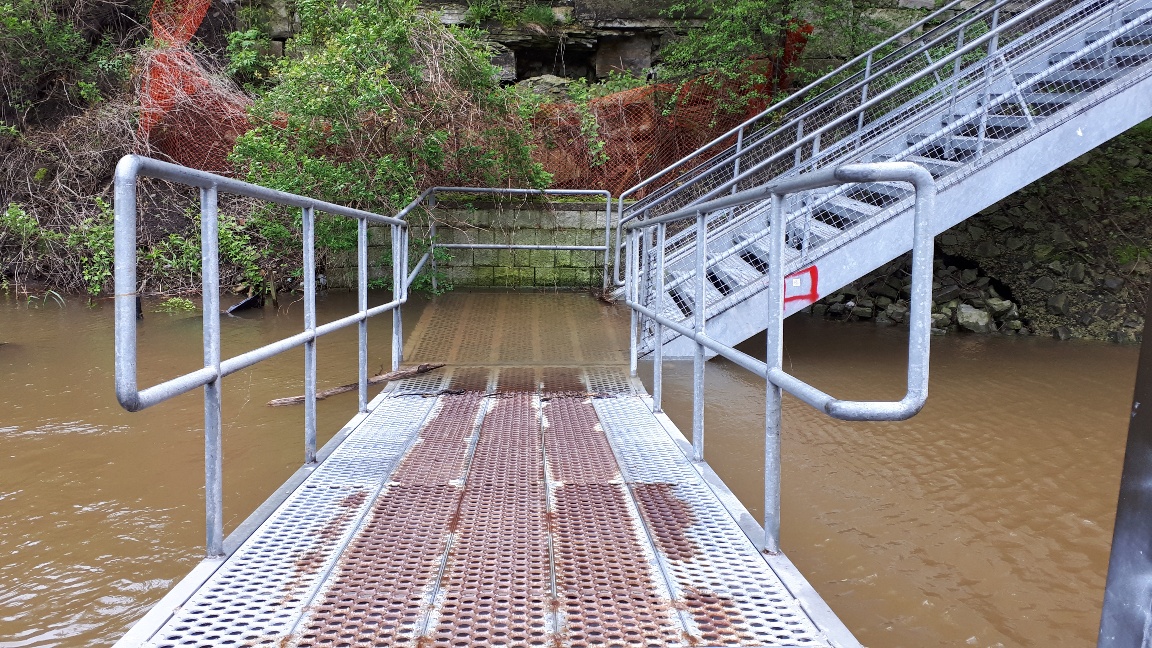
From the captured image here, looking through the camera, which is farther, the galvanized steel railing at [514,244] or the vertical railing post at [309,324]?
the galvanized steel railing at [514,244]

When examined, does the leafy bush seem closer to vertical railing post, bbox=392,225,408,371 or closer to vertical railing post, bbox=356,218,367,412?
vertical railing post, bbox=392,225,408,371

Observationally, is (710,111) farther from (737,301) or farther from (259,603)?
(259,603)

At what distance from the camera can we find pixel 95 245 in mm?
8102

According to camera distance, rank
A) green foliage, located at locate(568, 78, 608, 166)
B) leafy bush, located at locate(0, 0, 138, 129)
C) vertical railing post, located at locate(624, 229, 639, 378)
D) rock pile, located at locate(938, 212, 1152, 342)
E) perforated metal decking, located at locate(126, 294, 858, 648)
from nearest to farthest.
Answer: perforated metal decking, located at locate(126, 294, 858, 648)
vertical railing post, located at locate(624, 229, 639, 378)
rock pile, located at locate(938, 212, 1152, 342)
green foliage, located at locate(568, 78, 608, 166)
leafy bush, located at locate(0, 0, 138, 129)

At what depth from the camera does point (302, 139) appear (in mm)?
7840

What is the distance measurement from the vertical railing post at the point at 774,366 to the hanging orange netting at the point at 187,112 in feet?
28.2

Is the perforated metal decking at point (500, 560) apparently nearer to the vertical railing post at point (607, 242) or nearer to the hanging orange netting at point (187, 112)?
the vertical railing post at point (607, 242)

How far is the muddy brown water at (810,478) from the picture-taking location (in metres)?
2.70

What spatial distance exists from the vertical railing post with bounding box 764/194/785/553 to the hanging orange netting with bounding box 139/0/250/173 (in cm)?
860

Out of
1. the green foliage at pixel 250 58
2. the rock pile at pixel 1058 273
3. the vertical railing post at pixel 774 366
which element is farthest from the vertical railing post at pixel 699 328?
the green foliage at pixel 250 58

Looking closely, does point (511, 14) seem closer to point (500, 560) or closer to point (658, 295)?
point (658, 295)

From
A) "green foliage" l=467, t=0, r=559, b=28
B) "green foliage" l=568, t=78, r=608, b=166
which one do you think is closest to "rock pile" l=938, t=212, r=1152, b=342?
"green foliage" l=568, t=78, r=608, b=166

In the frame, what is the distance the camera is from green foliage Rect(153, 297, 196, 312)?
7.77 metres

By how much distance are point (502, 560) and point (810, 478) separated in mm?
2099
